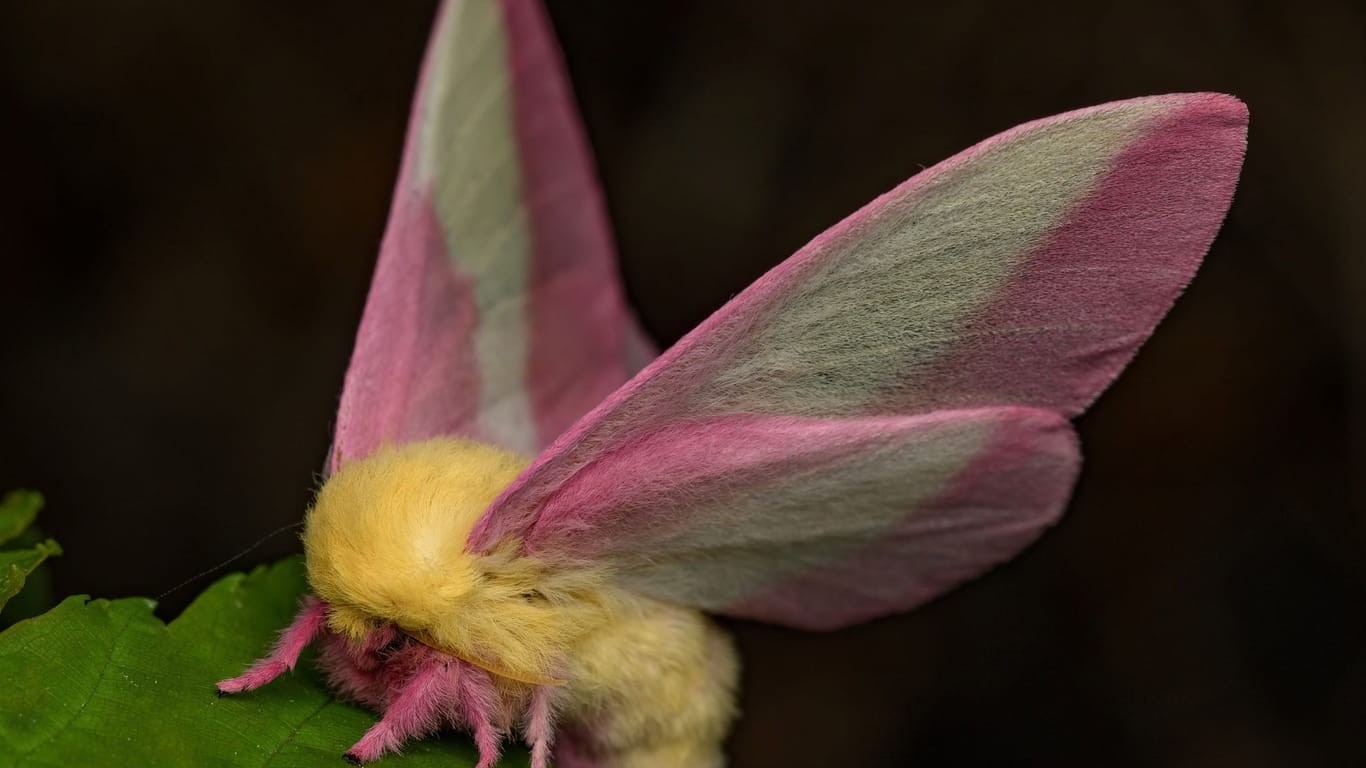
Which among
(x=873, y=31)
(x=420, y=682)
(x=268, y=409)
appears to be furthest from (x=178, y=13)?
(x=420, y=682)

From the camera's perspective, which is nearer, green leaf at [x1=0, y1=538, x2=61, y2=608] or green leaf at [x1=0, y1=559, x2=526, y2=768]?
green leaf at [x1=0, y1=559, x2=526, y2=768]

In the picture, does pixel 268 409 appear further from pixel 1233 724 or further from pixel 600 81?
pixel 1233 724

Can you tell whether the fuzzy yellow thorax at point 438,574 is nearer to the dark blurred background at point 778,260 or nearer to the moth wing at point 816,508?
the moth wing at point 816,508

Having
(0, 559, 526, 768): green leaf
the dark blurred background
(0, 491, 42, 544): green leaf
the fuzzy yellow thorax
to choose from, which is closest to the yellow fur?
the fuzzy yellow thorax

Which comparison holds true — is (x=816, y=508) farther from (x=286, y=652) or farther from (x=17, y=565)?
(x=17, y=565)

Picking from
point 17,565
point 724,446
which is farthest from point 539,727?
point 17,565

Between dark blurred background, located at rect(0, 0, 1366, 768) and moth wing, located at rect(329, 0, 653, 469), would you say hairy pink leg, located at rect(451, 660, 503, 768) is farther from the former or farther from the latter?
dark blurred background, located at rect(0, 0, 1366, 768)

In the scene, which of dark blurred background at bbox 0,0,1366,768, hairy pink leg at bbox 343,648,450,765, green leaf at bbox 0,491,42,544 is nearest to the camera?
hairy pink leg at bbox 343,648,450,765
